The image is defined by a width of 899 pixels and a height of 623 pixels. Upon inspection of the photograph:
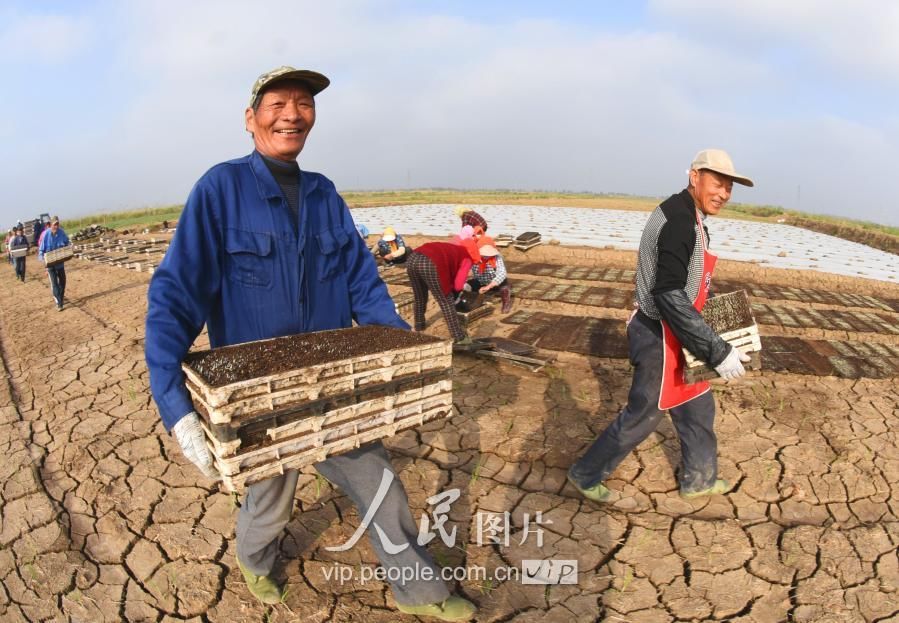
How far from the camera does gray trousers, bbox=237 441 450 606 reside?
6.57ft

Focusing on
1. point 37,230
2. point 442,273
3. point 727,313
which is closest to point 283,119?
point 727,313

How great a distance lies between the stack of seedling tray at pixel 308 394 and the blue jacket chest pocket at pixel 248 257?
249 millimetres

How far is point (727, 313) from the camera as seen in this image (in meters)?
2.81

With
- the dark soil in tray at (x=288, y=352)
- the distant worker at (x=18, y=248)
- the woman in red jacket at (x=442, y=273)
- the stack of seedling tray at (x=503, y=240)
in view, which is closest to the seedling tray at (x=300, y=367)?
the dark soil in tray at (x=288, y=352)

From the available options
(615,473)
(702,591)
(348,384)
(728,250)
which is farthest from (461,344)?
(728,250)

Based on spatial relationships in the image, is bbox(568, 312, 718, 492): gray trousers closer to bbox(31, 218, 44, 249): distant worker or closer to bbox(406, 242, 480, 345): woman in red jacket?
bbox(406, 242, 480, 345): woman in red jacket

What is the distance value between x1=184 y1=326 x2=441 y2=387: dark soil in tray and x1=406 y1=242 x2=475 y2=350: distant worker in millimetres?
2785

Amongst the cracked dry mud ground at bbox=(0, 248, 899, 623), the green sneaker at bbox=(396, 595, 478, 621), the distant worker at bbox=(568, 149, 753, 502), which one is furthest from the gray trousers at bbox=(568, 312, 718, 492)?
the green sneaker at bbox=(396, 595, 478, 621)

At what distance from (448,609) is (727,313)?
6.83 feet

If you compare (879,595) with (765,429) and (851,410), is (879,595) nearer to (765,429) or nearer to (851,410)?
(765,429)

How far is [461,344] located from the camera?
5348mm

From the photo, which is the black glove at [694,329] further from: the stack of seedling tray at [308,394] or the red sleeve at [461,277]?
the red sleeve at [461,277]

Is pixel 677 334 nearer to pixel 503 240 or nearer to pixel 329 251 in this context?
pixel 329 251

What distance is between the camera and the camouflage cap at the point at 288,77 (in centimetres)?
182
